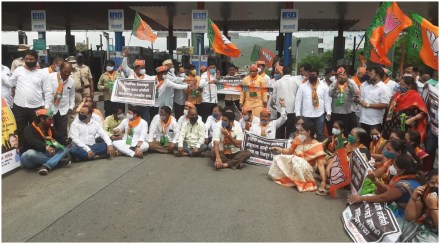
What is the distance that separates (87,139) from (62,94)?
34.1 inches

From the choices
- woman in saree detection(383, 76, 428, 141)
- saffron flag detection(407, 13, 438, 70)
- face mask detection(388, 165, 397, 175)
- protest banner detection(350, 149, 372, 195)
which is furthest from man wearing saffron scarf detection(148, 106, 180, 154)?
saffron flag detection(407, 13, 438, 70)

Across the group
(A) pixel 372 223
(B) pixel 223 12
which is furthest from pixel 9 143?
(B) pixel 223 12

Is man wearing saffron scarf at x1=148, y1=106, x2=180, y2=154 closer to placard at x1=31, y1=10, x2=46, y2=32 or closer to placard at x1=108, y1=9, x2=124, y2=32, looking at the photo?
placard at x1=108, y1=9, x2=124, y2=32

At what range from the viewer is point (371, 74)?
6.21 metres

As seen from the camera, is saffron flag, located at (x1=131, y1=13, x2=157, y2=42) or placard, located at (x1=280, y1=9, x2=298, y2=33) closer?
saffron flag, located at (x1=131, y1=13, x2=157, y2=42)

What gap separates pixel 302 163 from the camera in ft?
17.6

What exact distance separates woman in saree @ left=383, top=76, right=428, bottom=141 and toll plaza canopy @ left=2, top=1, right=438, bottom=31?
965 centimetres

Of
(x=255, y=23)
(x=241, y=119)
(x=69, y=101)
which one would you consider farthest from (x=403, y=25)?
(x=255, y=23)

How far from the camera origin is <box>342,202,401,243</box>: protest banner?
3564mm

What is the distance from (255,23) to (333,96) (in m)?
19.2

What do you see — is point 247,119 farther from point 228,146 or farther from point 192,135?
point 192,135

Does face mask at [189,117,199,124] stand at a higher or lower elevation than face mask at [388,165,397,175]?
higher

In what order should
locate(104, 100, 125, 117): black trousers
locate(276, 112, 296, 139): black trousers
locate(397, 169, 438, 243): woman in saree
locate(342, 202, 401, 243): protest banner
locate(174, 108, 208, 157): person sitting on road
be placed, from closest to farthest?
locate(397, 169, 438, 243): woman in saree → locate(342, 202, 401, 243): protest banner → locate(174, 108, 208, 157): person sitting on road → locate(276, 112, 296, 139): black trousers → locate(104, 100, 125, 117): black trousers

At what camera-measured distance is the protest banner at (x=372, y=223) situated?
356cm
